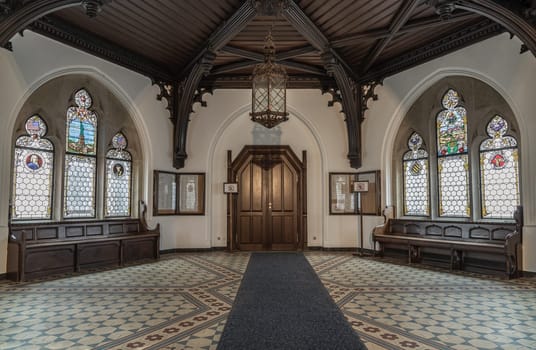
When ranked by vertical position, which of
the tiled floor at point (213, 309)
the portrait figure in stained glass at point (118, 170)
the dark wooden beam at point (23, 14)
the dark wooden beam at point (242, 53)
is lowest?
the tiled floor at point (213, 309)

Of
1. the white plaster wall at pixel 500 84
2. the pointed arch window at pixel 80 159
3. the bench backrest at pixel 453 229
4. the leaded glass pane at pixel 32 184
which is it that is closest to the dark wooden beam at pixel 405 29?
the white plaster wall at pixel 500 84

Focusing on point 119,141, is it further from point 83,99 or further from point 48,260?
point 48,260

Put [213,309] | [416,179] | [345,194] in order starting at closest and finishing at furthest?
1. [213,309]
2. [416,179]
3. [345,194]

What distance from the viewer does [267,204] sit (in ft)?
30.0

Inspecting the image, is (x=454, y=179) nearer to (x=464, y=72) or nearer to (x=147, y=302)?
(x=464, y=72)

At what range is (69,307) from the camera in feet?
13.7

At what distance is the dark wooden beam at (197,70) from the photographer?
586cm

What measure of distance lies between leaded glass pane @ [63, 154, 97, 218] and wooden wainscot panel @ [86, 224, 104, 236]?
0.98 feet

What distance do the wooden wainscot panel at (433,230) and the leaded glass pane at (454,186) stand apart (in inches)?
13.8

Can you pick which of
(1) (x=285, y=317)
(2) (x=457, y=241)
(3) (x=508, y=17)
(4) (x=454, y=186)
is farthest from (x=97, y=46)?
(2) (x=457, y=241)

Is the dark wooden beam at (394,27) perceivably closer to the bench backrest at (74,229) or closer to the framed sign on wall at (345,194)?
the framed sign on wall at (345,194)

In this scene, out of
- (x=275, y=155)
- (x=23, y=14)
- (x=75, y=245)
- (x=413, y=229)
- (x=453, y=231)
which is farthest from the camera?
(x=275, y=155)

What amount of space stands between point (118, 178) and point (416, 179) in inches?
266

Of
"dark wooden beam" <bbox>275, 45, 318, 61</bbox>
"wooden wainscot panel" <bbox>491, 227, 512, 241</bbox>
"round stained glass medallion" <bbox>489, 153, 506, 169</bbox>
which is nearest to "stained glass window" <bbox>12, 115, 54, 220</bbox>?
"dark wooden beam" <bbox>275, 45, 318, 61</bbox>
